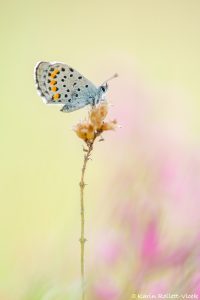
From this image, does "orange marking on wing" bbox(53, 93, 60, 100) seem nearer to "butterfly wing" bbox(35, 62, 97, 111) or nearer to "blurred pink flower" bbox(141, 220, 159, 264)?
"butterfly wing" bbox(35, 62, 97, 111)

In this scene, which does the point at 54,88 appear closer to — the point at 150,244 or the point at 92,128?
the point at 92,128

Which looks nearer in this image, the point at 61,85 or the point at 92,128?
the point at 92,128

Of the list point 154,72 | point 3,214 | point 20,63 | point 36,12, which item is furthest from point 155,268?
point 36,12

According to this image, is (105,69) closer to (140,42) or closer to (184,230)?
(140,42)

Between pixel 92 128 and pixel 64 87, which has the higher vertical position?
pixel 64 87

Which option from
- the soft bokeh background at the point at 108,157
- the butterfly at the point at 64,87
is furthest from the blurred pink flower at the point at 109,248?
the butterfly at the point at 64,87

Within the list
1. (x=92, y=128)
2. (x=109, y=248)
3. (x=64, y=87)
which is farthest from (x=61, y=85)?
(x=109, y=248)
